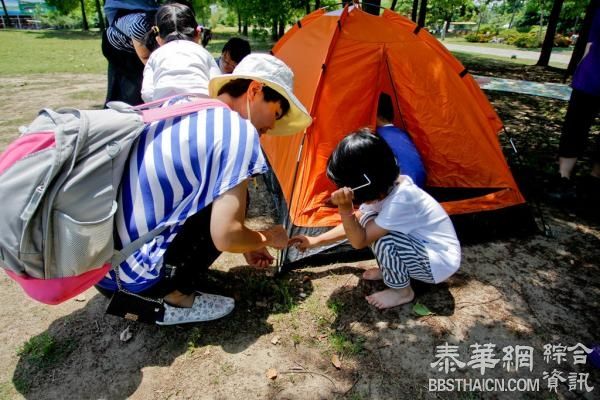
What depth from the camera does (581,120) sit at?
3756 mm

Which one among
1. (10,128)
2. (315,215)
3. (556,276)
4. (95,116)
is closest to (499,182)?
(556,276)

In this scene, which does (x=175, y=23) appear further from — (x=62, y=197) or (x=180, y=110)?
(x=62, y=197)

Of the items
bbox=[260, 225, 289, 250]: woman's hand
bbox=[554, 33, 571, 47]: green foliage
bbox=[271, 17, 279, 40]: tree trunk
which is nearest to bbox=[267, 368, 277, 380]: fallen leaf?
bbox=[260, 225, 289, 250]: woman's hand

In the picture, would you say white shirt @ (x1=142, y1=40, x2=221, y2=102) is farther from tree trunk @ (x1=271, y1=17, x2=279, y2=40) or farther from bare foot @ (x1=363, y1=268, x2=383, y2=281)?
tree trunk @ (x1=271, y1=17, x2=279, y2=40)

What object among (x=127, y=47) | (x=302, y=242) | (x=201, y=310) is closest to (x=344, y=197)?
A: (x=302, y=242)

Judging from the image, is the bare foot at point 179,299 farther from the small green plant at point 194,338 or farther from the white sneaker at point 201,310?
the small green plant at point 194,338

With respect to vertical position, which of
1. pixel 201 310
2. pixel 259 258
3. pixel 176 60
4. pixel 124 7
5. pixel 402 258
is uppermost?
pixel 124 7

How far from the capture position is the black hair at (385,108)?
314 cm

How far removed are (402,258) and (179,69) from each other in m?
1.90

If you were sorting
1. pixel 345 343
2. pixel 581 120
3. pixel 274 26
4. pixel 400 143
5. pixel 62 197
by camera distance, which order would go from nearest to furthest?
pixel 62 197, pixel 345 343, pixel 400 143, pixel 581 120, pixel 274 26

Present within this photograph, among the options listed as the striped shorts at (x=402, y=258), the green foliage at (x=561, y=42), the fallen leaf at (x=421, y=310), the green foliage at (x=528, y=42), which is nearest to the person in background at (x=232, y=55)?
the striped shorts at (x=402, y=258)

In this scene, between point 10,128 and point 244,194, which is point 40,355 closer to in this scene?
point 244,194

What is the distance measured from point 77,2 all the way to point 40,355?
35.4 meters

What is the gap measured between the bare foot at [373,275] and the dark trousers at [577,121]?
263 cm
